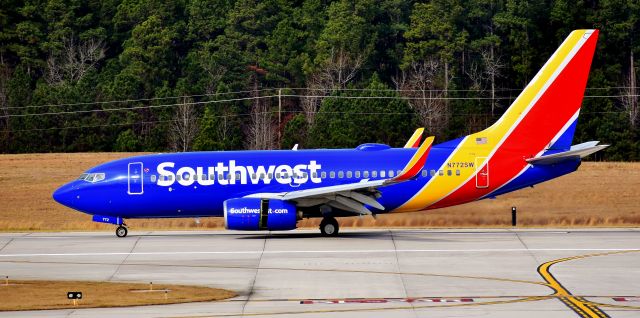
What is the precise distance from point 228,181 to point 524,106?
11.5 meters

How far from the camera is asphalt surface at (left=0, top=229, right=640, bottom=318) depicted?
89.1 feet

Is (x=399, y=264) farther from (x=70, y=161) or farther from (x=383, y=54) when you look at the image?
(x=383, y=54)

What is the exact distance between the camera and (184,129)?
93.6 metres

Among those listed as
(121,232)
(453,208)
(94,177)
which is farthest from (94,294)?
(453,208)

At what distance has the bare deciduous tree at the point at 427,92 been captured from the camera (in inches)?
3588

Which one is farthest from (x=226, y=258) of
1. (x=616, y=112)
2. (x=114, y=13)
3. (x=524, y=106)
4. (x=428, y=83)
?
(x=114, y=13)

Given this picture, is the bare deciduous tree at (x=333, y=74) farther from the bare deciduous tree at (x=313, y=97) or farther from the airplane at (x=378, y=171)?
the airplane at (x=378, y=171)

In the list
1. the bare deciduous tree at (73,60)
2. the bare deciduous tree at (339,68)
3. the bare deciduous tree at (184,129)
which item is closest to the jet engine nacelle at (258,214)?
the bare deciduous tree at (184,129)

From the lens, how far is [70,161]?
86.2 meters

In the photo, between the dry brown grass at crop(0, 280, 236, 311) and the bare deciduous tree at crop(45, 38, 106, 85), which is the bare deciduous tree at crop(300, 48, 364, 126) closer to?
the bare deciduous tree at crop(45, 38, 106, 85)

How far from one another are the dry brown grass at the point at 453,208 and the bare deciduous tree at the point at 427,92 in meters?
13.7

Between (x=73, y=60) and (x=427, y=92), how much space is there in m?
34.8

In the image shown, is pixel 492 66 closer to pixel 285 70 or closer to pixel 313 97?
pixel 313 97

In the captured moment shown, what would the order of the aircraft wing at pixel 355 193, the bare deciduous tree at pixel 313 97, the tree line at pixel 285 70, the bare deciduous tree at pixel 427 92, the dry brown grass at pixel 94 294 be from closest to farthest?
the dry brown grass at pixel 94 294 → the aircraft wing at pixel 355 193 → the tree line at pixel 285 70 → the bare deciduous tree at pixel 427 92 → the bare deciduous tree at pixel 313 97
